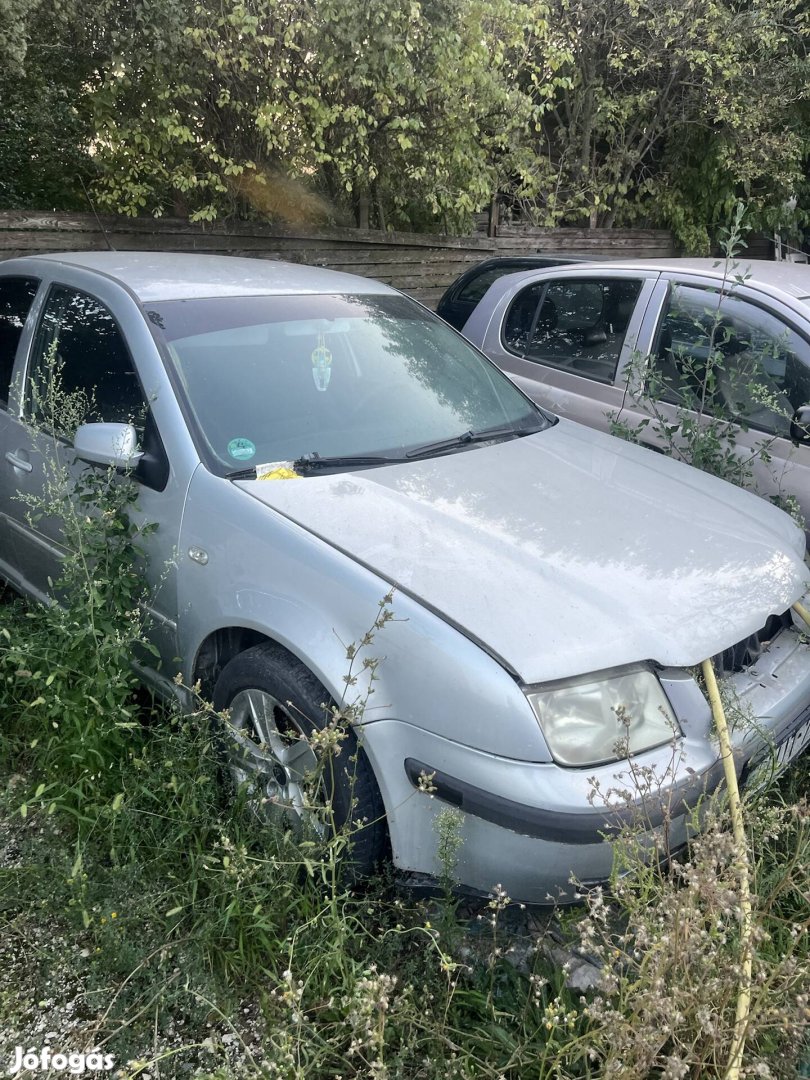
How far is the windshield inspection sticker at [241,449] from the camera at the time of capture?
2666 millimetres

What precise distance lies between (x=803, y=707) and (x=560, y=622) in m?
0.90

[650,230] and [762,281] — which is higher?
[650,230]

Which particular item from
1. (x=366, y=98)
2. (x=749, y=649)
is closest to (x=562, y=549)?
(x=749, y=649)

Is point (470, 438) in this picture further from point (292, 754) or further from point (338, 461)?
point (292, 754)

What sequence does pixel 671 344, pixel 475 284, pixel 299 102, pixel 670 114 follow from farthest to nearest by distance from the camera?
pixel 670 114, pixel 299 102, pixel 475 284, pixel 671 344

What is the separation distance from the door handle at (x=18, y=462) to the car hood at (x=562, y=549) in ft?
4.04

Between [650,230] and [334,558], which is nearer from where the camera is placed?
[334,558]

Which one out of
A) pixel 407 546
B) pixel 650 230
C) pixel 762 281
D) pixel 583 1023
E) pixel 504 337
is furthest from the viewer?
pixel 650 230

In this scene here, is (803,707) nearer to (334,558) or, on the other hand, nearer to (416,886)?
(416,886)

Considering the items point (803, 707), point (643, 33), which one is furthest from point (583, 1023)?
point (643, 33)

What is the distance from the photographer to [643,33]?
924 cm

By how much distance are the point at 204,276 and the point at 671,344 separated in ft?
7.66

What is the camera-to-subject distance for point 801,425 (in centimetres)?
354

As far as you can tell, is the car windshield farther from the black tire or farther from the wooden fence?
the wooden fence
